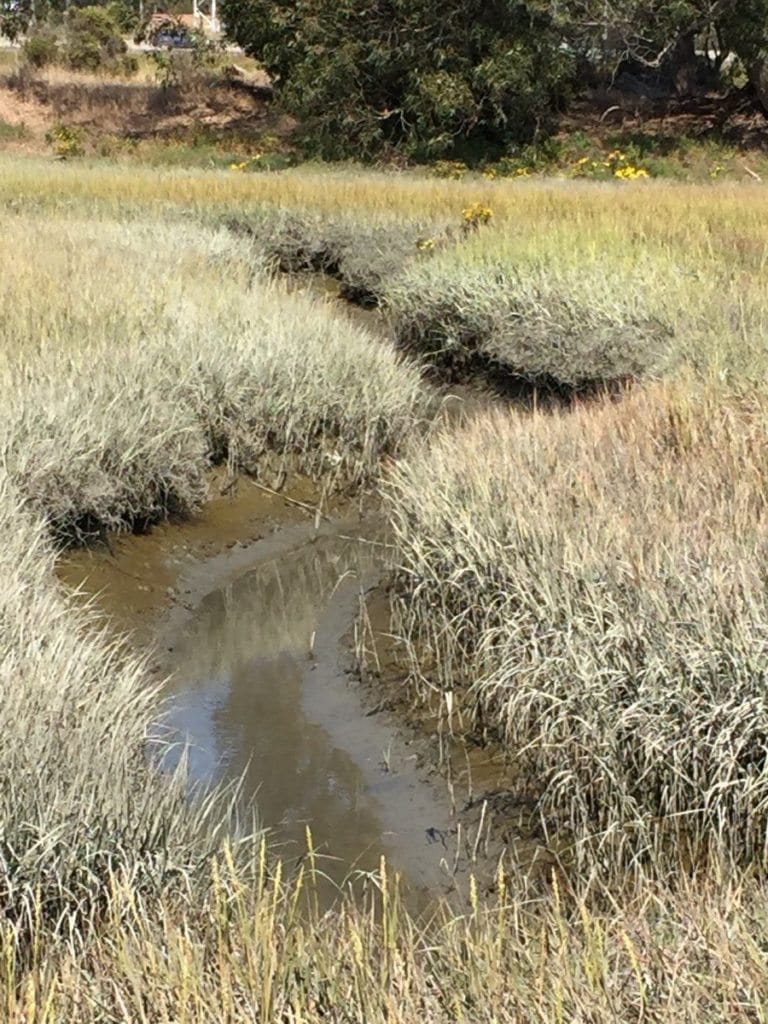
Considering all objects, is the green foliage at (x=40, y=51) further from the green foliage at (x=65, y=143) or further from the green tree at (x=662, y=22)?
the green tree at (x=662, y=22)

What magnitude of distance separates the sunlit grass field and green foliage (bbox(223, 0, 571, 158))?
14.8 metres

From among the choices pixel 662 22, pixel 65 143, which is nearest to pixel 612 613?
pixel 662 22

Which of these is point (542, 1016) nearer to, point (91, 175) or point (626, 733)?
point (626, 733)

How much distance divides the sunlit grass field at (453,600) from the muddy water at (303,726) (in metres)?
0.30

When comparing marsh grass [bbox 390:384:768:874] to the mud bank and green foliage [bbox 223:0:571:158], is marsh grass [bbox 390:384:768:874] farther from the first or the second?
green foliage [bbox 223:0:571:158]

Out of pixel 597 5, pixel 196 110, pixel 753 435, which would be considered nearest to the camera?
pixel 753 435

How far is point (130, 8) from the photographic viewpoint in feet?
137

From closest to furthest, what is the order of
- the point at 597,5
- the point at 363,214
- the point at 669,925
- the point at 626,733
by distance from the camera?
1. the point at 669,925
2. the point at 626,733
3. the point at 363,214
4. the point at 597,5

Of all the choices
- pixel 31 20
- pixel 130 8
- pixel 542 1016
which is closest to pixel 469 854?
pixel 542 1016

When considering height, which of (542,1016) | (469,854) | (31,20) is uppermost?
(31,20)

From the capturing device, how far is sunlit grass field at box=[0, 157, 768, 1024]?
240 cm

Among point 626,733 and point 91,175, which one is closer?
point 626,733

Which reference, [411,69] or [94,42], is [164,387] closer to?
[411,69]

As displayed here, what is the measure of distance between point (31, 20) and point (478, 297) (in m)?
43.2
